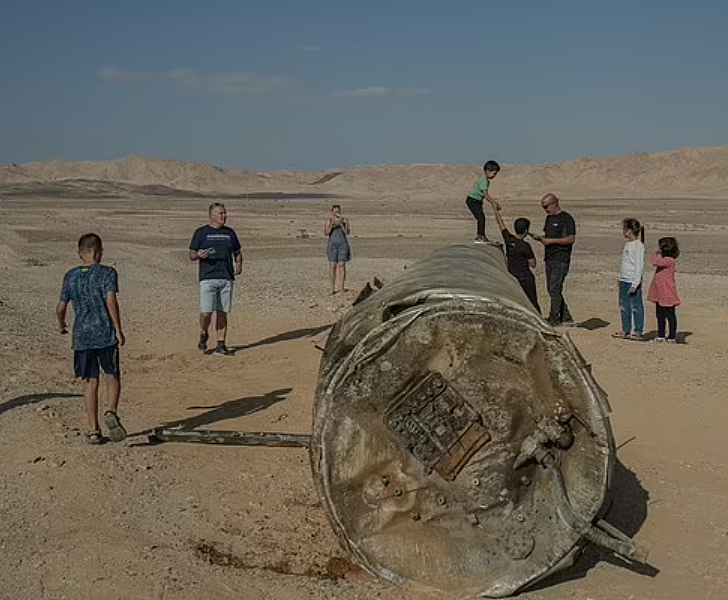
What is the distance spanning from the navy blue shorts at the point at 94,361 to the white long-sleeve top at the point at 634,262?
6.74 metres

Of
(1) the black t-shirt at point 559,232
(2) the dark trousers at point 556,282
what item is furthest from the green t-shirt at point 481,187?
(2) the dark trousers at point 556,282

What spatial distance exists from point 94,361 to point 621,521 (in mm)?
4000

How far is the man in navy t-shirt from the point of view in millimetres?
11047

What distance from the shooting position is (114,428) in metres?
7.36

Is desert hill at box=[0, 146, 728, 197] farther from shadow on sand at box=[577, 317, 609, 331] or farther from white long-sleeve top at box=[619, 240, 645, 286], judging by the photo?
white long-sleeve top at box=[619, 240, 645, 286]

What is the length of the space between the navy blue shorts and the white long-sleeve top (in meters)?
6.74

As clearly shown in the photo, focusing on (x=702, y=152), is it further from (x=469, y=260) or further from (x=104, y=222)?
(x=469, y=260)

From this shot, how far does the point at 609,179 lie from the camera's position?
95.6 m

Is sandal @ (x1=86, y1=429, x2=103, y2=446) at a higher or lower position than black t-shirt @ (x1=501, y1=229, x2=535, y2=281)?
lower

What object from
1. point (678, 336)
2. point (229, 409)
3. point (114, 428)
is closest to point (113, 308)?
point (114, 428)

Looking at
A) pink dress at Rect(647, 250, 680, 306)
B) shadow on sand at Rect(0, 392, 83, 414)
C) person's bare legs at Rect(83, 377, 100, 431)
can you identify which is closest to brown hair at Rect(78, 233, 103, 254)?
person's bare legs at Rect(83, 377, 100, 431)

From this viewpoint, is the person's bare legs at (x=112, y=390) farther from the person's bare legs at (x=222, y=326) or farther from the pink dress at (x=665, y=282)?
the pink dress at (x=665, y=282)

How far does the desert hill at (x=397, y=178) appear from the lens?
86562 millimetres

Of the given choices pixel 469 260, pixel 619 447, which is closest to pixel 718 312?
pixel 619 447
